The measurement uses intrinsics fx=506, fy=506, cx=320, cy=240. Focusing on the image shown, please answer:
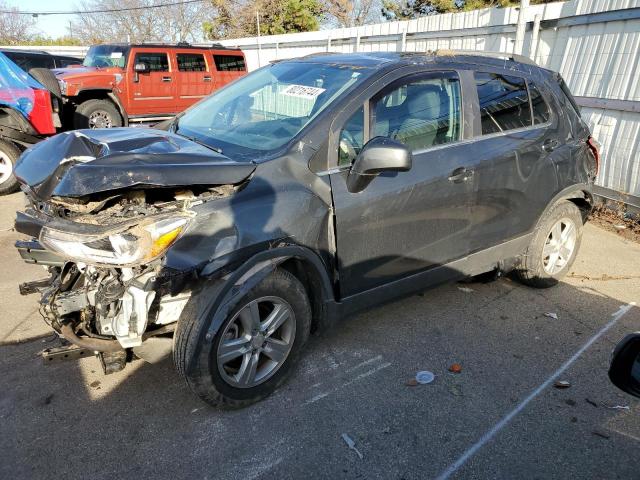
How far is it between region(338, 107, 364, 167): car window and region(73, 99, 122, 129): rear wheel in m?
8.83

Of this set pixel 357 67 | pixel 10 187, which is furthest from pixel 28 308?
pixel 10 187

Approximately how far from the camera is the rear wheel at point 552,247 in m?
4.41

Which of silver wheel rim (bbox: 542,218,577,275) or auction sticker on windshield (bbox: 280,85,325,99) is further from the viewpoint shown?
silver wheel rim (bbox: 542,218,577,275)

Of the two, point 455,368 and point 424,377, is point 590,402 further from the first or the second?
point 424,377

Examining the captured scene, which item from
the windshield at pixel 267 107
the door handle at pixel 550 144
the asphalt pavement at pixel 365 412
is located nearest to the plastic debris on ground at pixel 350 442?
the asphalt pavement at pixel 365 412

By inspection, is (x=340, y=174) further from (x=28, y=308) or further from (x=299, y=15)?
(x=299, y=15)

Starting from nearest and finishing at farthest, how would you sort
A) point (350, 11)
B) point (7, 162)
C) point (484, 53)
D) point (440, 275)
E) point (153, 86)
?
point (440, 275) → point (484, 53) → point (7, 162) → point (153, 86) → point (350, 11)

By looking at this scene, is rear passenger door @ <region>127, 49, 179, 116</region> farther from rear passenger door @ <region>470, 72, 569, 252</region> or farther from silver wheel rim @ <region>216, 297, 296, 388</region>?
silver wheel rim @ <region>216, 297, 296, 388</region>

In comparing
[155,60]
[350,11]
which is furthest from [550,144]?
[350,11]

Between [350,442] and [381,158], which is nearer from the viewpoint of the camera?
[350,442]

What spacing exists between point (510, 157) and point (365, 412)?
2.22 m

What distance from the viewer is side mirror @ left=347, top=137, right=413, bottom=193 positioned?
9.23 ft

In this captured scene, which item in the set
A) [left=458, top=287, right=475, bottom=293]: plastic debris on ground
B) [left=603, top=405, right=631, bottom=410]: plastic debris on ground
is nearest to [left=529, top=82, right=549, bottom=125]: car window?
[left=458, top=287, right=475, bottom=293]: plastic debris on ground

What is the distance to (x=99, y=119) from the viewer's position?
34.8 ft
